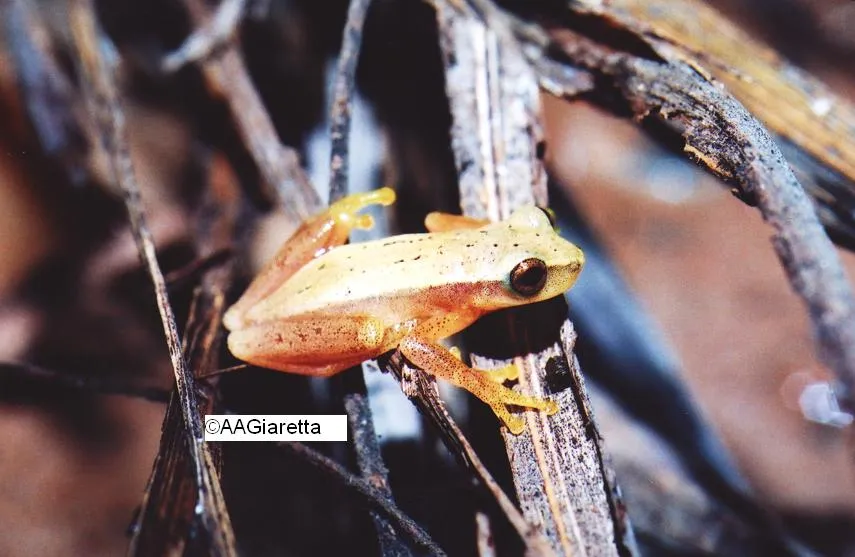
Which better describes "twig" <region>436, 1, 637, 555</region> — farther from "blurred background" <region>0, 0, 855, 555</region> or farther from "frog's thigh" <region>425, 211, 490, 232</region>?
"blurred background" <region>0, 0, 855, 555</region>

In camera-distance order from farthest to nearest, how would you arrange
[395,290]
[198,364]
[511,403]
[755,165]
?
[395,290], [198,364], [511,403], [755,165]

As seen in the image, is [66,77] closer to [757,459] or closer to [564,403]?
[564,403]

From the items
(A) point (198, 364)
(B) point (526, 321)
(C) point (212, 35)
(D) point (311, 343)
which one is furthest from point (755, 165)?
(C) point (212, 35)

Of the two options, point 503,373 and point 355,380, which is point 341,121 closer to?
point 355,380

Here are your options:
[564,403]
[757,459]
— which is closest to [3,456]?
[564,403]

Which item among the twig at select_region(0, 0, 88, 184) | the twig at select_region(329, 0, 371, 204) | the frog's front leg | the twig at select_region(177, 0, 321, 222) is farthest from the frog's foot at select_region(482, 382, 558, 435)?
the twig at select_region(0, 0, 88, 184)

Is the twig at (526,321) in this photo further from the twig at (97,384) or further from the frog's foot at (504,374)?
the twig at (97,384)

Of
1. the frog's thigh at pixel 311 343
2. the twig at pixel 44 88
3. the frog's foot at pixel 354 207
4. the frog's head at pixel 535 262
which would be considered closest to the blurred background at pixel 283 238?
the twig at pixel 44 88
